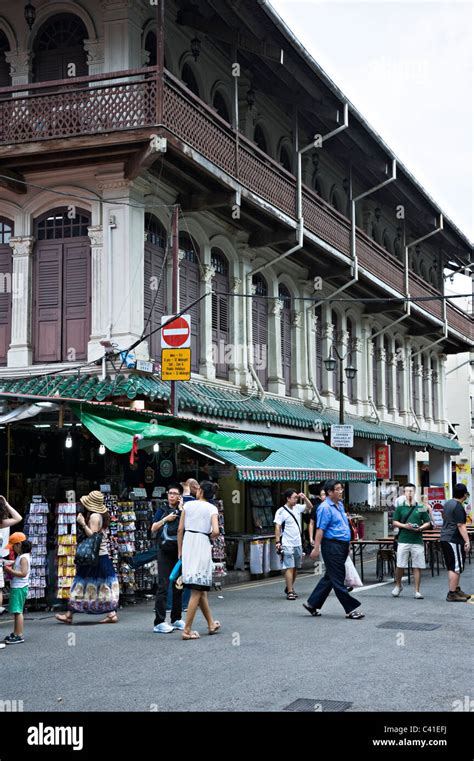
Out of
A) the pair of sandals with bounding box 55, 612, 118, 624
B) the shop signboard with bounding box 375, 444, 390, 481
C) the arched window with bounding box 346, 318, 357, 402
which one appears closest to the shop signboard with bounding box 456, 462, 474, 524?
the shop signboard with bounding box 375, 444, 390, 481

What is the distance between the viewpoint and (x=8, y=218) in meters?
18.8

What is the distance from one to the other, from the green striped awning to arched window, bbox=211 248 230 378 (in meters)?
1.92

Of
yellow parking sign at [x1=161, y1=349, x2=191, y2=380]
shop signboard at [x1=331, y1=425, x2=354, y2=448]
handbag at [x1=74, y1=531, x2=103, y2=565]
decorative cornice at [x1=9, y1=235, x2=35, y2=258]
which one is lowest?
handbag at [x1=74, y1=531, x2=103, y2=565]

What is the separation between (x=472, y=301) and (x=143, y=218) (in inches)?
1477

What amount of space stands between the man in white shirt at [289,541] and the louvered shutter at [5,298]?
6710mm

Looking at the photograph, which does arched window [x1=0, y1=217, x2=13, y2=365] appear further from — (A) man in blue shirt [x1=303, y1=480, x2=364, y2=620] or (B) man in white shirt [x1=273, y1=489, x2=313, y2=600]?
(A) man in blue shirt [x1=303, y1=480, x2=364, y2=620]

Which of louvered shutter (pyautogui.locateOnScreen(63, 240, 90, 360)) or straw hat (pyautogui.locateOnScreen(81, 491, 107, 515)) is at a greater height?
louvered shutter (pyautogui.locateOnScreen(63, 240, 90, 360))

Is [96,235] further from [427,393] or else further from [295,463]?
[427,393]

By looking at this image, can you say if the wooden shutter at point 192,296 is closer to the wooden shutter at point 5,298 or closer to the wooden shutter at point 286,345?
the wooden shutter at point 5,298

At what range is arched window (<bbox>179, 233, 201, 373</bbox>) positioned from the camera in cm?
2012

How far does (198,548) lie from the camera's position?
1068cm

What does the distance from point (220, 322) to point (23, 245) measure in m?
5.25
